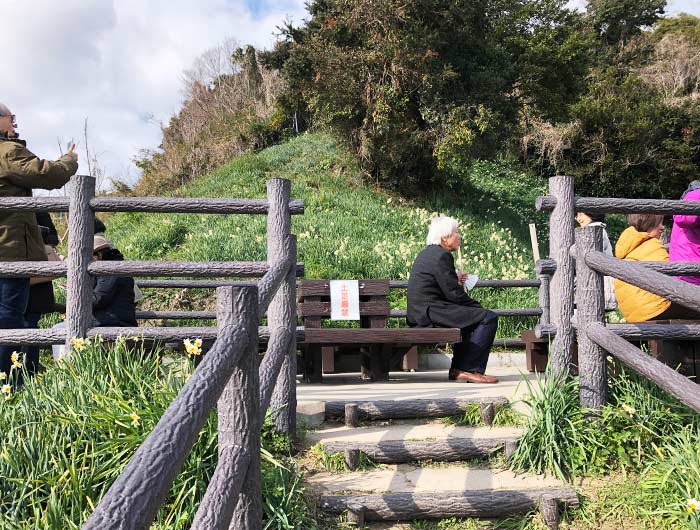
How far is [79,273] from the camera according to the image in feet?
13.0

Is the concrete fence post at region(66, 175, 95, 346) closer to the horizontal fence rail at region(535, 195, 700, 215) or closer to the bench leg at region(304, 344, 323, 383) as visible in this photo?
the bench leg at region(304, 344, 323, 383)

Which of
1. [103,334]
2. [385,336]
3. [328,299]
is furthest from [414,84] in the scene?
[103,334]

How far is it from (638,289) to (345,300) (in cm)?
263

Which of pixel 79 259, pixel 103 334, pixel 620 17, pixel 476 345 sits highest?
pixel 620 17

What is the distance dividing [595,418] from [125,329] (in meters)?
2.74

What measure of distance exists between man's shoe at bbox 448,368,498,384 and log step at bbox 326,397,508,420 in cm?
122

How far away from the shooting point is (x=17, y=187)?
15.1 feet

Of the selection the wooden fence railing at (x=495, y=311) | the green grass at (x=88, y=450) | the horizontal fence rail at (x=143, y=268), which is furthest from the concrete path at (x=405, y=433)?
the wooden fence railing at (x=495, y=311)

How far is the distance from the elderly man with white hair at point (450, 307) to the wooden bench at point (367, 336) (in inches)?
9.5

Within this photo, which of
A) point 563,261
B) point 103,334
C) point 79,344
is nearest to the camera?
point 79,344

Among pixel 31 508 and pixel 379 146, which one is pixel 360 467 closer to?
pixel 31 508

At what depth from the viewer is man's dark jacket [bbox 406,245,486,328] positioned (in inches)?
221

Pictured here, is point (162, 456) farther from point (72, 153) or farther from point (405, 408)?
point (72, 153)

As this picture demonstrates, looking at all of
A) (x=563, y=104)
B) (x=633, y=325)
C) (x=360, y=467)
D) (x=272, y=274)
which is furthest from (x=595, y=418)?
(x=563, y=104)
